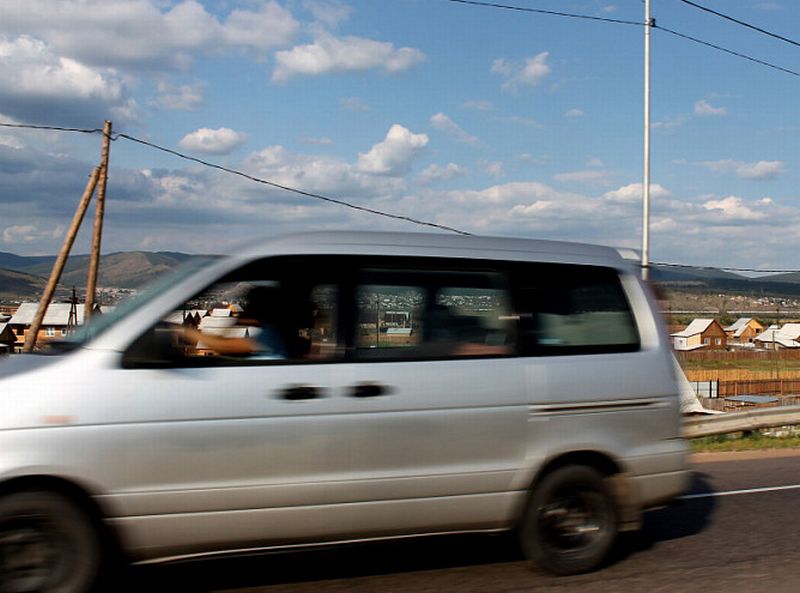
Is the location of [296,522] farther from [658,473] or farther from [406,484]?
[658,473]

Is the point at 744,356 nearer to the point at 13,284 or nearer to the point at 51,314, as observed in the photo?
the point at 51,314

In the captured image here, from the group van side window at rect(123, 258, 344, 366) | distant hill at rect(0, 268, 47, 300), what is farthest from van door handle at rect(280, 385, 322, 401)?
distant hill at rect(0, 268, 47, 300)

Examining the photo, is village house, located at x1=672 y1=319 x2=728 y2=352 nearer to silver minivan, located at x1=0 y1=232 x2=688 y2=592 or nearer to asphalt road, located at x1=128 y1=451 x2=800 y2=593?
asphalt road, located at x1=128 y1=451 x2=800 y2=593

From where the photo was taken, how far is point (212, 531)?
15.6ft

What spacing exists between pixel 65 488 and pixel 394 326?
2059 mm

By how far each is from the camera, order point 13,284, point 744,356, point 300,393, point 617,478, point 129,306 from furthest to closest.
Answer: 1. point 13,284
2. point 744,356
3. point 617,478
4. point 129,306
5. point 300,393

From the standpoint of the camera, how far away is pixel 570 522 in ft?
18.9

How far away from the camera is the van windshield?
16.0 ft

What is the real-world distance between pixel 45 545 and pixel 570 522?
10.6 ft

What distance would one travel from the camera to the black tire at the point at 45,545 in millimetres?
4422

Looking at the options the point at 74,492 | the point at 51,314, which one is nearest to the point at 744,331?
the point at 51,314

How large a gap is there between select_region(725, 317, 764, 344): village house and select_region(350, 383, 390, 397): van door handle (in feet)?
403

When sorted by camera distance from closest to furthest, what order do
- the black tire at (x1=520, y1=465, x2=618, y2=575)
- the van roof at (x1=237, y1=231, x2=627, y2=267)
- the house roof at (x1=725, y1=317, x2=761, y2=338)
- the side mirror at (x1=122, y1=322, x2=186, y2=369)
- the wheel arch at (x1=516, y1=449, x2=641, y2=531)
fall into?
the side mirror at (x1=122, y1=322, x2=186, y2=369) < the van roof at (x1=237, y1=231, x2=627, y2=267) < the black tire at (x1=520, y1=465, x2=618, y2=575) < the wheel arch at (x1=516, y1=449, x2=641, y2=531) < the house roof at (x1=725, y1=317, x2=761, y2=338)

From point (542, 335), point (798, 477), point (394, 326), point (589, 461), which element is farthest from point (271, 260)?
point (798, 477)
